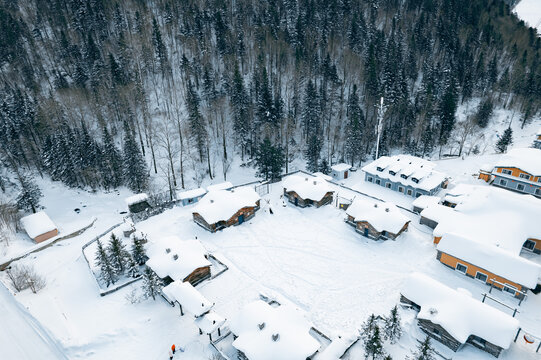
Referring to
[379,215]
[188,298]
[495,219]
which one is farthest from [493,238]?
[188,298]

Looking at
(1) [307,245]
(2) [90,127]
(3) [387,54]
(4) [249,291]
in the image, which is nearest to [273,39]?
(3) [387,54]

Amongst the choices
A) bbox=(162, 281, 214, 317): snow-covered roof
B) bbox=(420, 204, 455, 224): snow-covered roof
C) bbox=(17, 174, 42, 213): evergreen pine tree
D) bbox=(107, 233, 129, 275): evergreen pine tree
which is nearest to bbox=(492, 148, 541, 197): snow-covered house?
bbox=(420, 204, 455, 224): snow-covered roof

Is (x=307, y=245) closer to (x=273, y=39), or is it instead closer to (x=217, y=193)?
(x=217, y=193)

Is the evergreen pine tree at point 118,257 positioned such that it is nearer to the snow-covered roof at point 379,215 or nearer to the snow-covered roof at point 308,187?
the snow-covered roof at point 308,187

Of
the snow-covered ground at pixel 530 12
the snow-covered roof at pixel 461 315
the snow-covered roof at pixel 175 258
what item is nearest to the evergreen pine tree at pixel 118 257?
the snow-covered roof at pixel 175 258

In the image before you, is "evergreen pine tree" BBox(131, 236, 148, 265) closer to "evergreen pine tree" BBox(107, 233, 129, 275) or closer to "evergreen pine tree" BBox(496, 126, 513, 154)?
"evergreen pine tree" BBox(107, 233, 129, 275)
